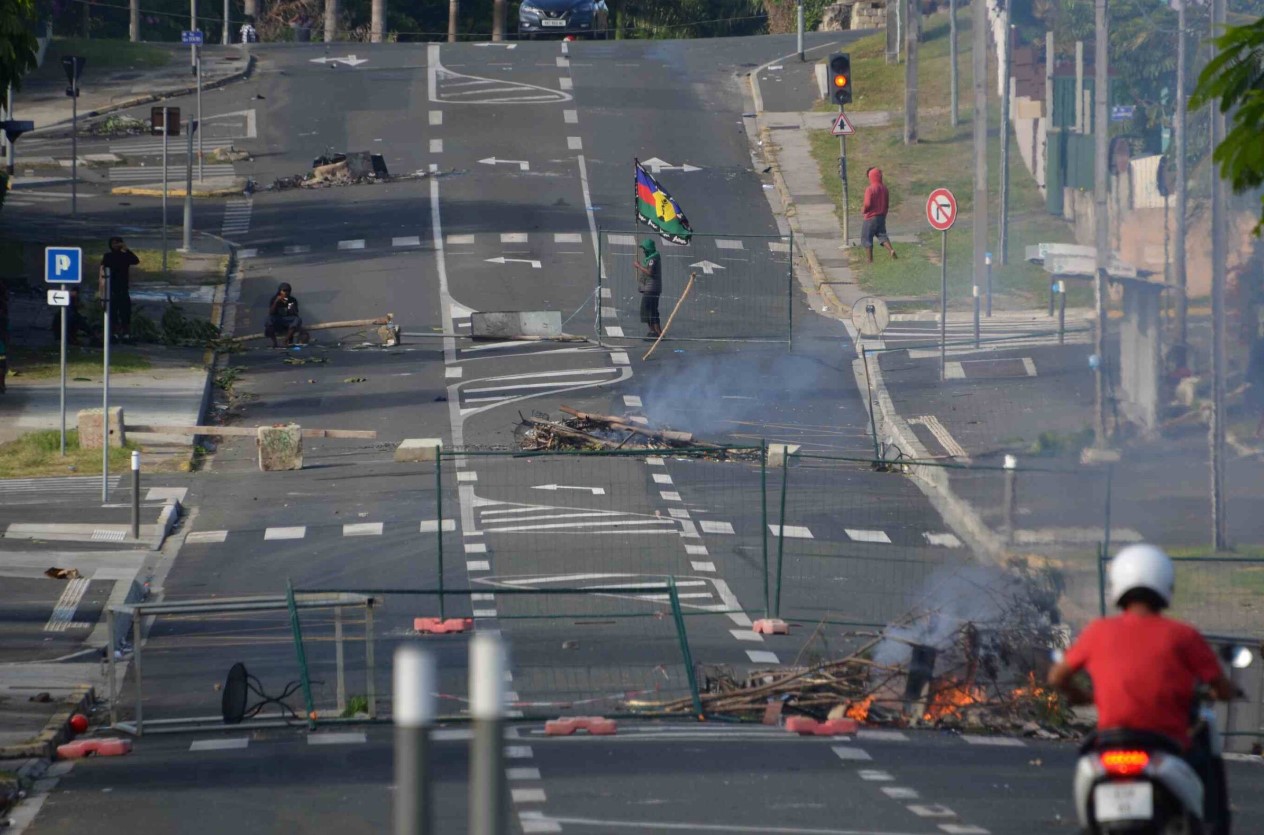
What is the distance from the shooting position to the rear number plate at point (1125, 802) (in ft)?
21.0

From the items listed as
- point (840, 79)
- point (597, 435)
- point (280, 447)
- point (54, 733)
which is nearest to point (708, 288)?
point (840, 79)

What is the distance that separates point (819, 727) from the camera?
1223 cm

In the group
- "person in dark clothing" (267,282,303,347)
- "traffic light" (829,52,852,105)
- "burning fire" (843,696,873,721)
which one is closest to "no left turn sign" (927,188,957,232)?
"traffic light" (829,52,852,105)

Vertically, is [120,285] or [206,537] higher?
[120,285]

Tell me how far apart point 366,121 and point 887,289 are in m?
17.0

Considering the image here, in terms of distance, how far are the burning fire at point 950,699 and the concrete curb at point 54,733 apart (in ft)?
17.8

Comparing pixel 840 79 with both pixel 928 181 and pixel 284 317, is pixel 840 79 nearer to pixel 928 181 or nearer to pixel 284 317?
pixel 928 181

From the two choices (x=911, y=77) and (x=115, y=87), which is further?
(x=115, y=87)

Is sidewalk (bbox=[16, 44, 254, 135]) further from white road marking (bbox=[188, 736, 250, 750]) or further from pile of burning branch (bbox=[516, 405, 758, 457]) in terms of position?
white road marking (bbox=[188, 736, 250, 750])

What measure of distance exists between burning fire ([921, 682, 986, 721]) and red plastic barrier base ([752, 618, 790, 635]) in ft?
9.25

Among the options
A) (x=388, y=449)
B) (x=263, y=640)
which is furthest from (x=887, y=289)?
(x=263, y=640)

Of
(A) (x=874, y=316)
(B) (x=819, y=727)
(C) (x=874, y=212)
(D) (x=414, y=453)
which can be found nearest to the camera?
(B) (x=819, y=727)

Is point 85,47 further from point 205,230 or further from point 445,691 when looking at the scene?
point 445,691

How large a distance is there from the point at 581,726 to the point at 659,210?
1884 centimetres
